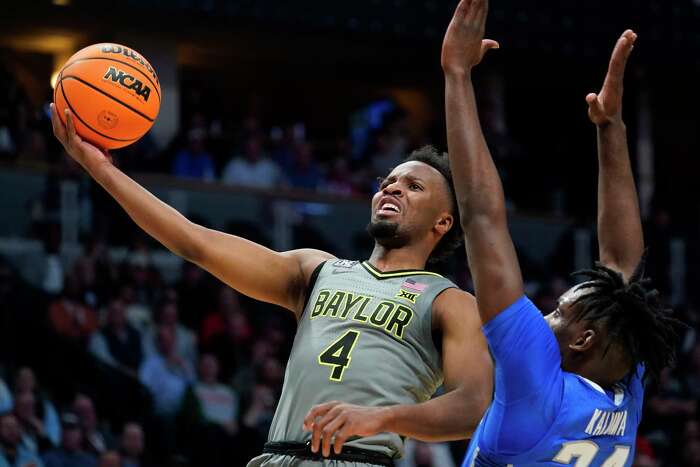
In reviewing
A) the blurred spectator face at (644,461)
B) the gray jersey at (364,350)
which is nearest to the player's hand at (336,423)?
the gray jersey at (364,350)

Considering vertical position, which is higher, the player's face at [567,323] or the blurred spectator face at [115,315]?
the player's face at [567,323]

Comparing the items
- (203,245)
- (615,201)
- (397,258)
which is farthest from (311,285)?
(615,201)

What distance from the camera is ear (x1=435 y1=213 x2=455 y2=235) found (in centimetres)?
471

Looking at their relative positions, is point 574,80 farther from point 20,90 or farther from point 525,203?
point 20,90

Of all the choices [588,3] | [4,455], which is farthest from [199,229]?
[588,3]

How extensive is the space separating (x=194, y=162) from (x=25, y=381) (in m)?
4.13

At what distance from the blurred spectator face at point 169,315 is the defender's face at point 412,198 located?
562 cm

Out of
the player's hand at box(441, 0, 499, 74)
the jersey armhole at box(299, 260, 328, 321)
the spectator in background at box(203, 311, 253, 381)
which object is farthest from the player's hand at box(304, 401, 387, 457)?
the spectator in background at box(203, 311, 253, 381)

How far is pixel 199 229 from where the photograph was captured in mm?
4465

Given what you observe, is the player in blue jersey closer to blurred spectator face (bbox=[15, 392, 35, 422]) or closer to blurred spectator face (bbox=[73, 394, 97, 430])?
blurred spectator face (bbox=[15, 392, 35, 422])

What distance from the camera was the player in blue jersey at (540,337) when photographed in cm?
309

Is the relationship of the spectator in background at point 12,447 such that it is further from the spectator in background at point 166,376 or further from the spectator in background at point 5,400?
the spectator in background at point 166,376

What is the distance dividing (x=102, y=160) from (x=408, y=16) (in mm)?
9722

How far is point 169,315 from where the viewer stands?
33.0 ft
